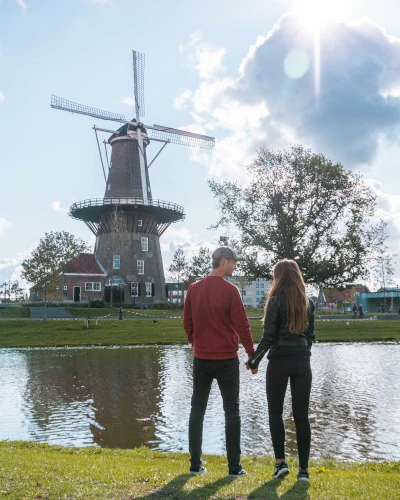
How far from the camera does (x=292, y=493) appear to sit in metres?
4.80

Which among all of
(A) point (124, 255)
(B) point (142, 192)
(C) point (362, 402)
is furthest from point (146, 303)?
(C) point (362, 402)

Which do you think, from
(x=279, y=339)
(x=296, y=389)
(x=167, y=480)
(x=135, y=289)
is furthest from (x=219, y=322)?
(x=135, y=289)

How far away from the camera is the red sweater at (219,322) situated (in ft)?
19.0

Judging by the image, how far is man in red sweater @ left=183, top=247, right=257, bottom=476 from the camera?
5738 mm

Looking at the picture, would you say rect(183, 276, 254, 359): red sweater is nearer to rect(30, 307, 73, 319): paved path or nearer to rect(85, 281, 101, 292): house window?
rect(30, 307, 73, 319): paved path

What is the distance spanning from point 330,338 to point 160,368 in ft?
52.4

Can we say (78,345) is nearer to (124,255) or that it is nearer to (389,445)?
(389,445)

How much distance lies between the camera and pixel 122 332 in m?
31.0

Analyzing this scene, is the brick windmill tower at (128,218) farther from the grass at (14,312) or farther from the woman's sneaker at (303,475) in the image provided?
the woman's sneaker at (303,475)

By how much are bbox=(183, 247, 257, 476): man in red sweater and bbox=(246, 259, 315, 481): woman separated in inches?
10.6

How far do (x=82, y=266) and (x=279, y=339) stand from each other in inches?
2106

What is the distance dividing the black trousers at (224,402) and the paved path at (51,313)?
131 feet

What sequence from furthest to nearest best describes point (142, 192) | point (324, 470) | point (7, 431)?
point (142, 192) → point (7, 431) → point (324, 470)

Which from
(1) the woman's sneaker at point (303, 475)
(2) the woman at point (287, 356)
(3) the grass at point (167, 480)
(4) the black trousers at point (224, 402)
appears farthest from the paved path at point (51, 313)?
(1) the woman's sneaker at point (303, 475)
